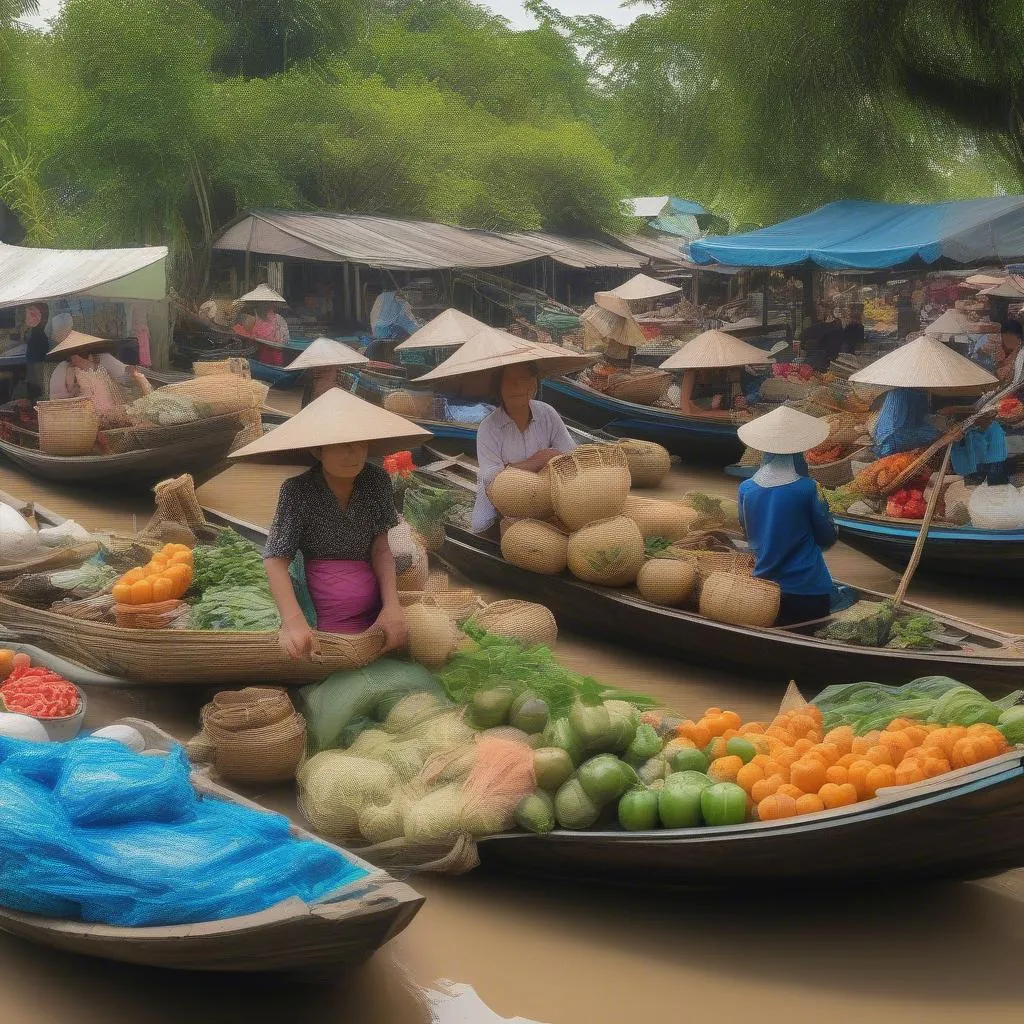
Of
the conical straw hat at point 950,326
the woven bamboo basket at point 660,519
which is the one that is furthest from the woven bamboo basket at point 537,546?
the conical straw hat at point 950,326

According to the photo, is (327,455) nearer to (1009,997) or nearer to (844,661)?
(844,661)

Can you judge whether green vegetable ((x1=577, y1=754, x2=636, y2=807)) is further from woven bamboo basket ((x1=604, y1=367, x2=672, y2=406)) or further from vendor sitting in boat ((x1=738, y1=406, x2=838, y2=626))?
woven bamboo basket ((x1=604, y1=367, x2=672, y2=406))

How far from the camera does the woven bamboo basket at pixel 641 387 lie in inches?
498

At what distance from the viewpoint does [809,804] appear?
367 centimetres

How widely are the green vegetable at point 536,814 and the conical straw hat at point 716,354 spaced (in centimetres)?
757

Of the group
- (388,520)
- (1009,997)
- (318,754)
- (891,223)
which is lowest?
(1009,997)

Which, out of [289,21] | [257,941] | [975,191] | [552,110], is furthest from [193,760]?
[975,191]

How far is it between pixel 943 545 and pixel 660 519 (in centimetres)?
194

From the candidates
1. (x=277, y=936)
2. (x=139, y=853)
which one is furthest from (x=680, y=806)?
(x=139, y=853)

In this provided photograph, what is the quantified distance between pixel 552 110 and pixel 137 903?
3382cm

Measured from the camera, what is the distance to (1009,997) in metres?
3.65

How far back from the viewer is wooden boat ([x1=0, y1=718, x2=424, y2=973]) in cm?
314

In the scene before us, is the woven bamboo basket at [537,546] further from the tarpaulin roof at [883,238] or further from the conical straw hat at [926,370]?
the tarpaulin roof at [883,238]

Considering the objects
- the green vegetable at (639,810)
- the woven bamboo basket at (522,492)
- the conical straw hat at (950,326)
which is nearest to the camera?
the green vegetable at (639,810)
